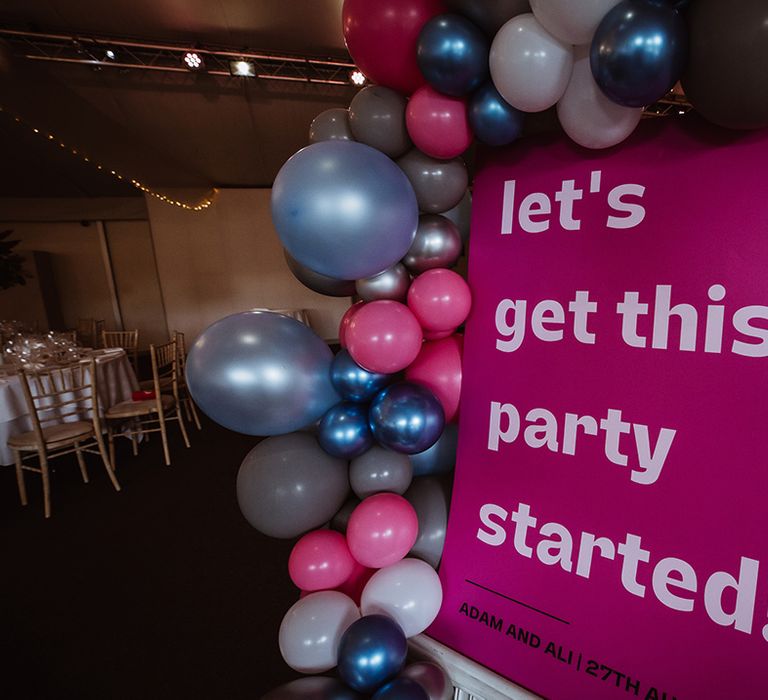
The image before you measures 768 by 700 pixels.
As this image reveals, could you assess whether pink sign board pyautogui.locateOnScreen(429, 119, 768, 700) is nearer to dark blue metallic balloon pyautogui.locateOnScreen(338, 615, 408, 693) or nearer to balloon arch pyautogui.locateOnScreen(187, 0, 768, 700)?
balloon arch pyautogui.locateOnScreen(187, 0, 768, 700)

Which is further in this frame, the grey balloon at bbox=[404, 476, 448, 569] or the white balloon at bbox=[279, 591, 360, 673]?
the grey balloon at bbox=[404, 476, 448, 569]

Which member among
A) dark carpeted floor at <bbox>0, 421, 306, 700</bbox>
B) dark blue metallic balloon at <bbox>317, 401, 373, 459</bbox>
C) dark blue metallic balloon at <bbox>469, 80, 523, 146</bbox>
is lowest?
dark carpeted floor at <bbox>0, 421, 306, 700</bbox>

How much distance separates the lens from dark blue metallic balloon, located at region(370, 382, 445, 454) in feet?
2.66

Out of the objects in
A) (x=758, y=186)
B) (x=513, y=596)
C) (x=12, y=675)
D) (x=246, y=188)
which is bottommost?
(x=12, y=675)

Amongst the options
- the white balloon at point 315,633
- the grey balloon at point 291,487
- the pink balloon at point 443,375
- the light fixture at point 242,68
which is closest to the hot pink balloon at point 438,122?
the pink balloon at point 443,375

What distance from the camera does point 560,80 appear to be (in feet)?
2.27

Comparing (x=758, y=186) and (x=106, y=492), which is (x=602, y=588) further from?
(x=106, y=492)

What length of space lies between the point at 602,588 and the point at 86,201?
9600 mm

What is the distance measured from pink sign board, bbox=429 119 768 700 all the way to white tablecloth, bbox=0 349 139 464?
2.92 m

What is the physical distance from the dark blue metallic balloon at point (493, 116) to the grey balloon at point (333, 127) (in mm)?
284

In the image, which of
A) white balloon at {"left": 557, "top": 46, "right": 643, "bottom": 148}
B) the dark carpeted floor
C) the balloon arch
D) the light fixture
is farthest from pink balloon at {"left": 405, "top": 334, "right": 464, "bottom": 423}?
the light fixture

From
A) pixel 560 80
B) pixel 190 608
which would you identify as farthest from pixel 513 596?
pixel 190 608

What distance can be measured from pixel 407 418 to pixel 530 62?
63cm

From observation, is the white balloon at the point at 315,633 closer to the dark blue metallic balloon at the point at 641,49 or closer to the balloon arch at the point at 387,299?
Answer: the balloon arch at the point at 387,299
